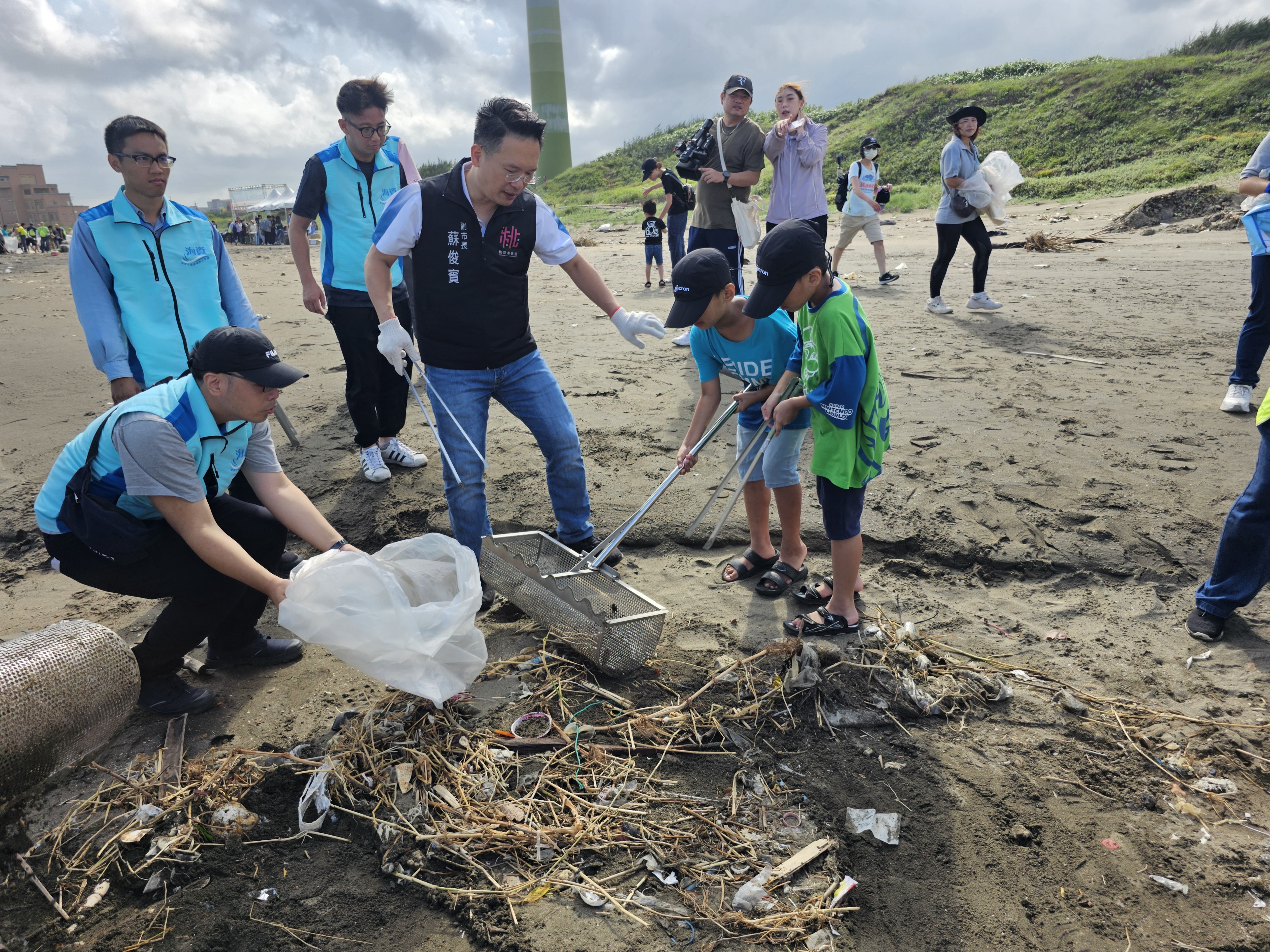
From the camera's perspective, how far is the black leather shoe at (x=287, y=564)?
126 inches

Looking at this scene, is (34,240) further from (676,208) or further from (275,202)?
(676,208)

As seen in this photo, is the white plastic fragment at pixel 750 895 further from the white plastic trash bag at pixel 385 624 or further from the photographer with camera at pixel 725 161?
the photographer with camera at pixel 725 161

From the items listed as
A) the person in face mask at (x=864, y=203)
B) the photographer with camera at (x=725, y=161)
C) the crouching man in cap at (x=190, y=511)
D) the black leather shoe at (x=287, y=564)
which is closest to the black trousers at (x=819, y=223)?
the photographer with camera at (x=725, y=161)

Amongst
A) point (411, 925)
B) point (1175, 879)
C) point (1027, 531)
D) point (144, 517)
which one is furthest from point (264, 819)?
point (1027, 531)

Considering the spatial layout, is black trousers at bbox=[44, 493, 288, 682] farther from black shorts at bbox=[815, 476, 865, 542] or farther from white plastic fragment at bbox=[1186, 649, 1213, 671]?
white plastic fragment at bbox=[1186, 649, 1213, 671]

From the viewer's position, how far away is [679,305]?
9.36 ft

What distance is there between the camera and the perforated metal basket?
268cm

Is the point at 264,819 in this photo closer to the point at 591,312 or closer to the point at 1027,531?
the point at 1027,531

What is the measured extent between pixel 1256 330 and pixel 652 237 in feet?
25.5

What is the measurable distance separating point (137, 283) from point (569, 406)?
10.1 feet

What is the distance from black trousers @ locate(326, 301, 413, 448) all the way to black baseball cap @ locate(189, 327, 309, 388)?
1604 mm

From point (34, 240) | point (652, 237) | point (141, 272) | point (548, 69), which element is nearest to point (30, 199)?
point (34, 240)

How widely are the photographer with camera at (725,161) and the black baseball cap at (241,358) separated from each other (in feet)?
12.4

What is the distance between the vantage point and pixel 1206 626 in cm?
289
